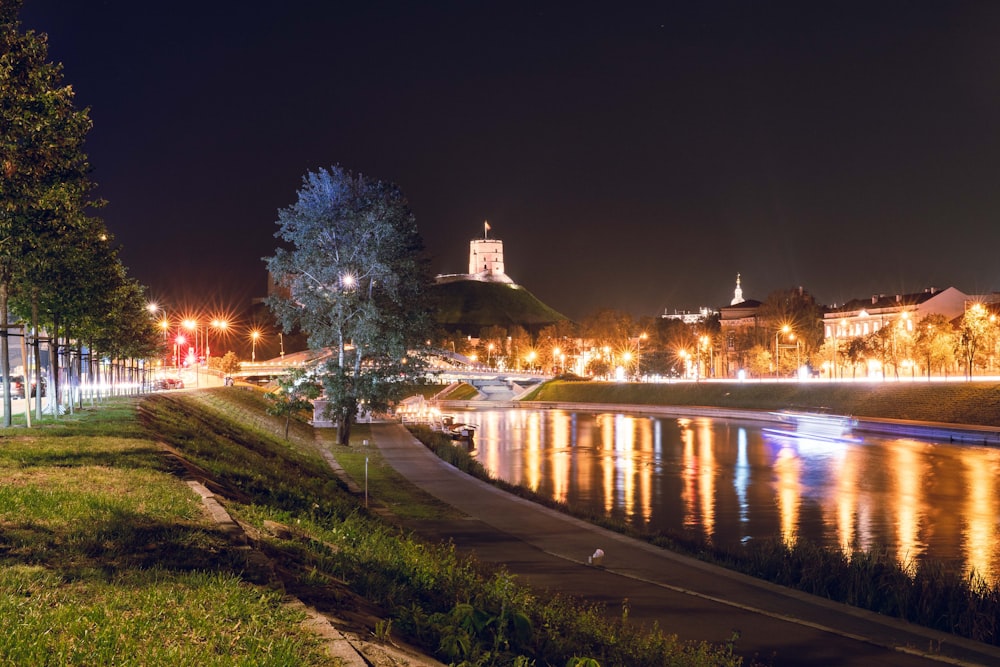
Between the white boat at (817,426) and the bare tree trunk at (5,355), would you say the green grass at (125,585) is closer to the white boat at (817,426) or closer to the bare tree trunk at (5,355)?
the bare tree trunk at (5,355)

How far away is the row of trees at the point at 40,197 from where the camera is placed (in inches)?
688

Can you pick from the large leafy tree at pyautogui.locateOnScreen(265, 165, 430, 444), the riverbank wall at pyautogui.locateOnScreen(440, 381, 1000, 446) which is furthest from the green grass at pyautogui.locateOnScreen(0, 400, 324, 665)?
the riverbank wall at pyautogui.locateOnScreen(440, 381, 1000, 446)

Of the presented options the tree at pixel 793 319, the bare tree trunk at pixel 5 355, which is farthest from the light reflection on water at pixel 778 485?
the tree at pixel 793 319

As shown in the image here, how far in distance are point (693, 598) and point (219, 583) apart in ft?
25.4

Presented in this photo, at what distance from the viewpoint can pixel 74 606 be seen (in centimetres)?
681

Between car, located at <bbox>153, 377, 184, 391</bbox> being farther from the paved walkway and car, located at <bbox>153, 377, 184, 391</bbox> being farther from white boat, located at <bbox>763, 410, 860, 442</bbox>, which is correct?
the paved walkway

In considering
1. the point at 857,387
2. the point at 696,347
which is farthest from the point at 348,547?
the point at 696,347

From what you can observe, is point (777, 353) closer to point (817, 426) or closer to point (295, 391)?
point (817, 426)

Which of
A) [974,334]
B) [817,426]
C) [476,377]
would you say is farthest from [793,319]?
[817,426]

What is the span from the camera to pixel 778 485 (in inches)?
1457

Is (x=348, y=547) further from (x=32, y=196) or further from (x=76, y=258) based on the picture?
(x=76, y=258)

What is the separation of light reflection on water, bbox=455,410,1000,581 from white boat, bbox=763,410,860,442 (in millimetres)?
2333

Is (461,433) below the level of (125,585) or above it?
below

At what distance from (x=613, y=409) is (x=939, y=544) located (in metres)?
A: 76.7
